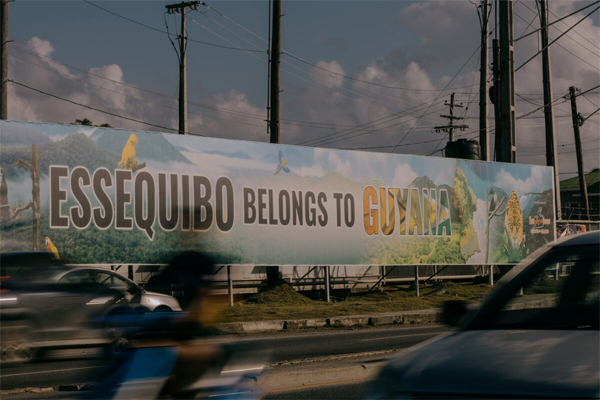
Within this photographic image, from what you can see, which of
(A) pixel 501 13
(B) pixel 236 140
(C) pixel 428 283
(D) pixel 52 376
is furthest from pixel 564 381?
(C) pixel 428 283

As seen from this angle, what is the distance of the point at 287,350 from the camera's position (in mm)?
14102

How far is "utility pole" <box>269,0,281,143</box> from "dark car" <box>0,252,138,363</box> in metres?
12.0

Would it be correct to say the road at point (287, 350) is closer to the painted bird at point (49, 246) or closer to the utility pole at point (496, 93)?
the utility pole at point (496, 93)

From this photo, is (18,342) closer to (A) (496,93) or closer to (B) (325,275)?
(B) (325,275)

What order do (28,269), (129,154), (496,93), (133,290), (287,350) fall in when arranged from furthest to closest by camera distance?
(129,154), (496,93), (133,290), (287,350), (28,269)

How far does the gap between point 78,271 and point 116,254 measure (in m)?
7.81

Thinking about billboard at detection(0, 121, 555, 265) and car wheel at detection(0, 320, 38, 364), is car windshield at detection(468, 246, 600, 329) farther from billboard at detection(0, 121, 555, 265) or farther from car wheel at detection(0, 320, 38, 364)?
billboard at detection(0, 121, 555, 265)

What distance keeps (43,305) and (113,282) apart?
A: 7.46 feet

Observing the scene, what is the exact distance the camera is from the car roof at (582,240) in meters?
4.91

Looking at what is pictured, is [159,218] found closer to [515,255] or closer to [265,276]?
[265,276]

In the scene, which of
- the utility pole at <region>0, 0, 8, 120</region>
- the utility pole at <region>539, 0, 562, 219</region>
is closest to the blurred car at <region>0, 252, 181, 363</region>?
the utility pole at <region>0, 0, 8, 120</region>

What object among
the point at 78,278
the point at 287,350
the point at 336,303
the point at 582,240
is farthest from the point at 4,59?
the point at 582,240

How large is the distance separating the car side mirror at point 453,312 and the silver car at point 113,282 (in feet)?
24.7

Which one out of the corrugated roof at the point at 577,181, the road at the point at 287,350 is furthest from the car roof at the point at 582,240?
the corrugated roof at the point at 577,181
